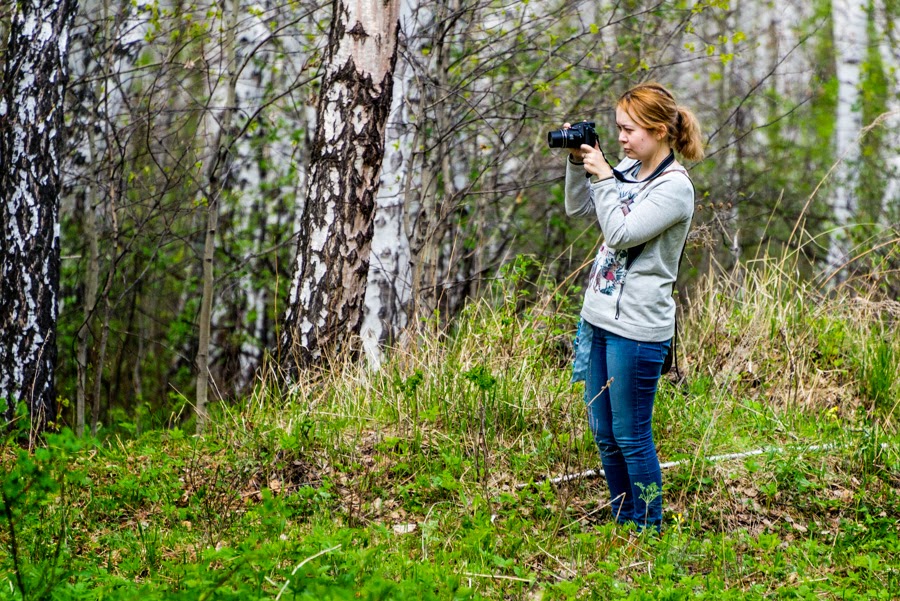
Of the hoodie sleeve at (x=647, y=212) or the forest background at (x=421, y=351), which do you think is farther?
the forest background at (x=421, y=351)

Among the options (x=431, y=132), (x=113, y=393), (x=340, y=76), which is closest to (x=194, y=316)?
(x=113, y=393)

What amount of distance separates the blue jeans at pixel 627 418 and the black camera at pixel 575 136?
79cm

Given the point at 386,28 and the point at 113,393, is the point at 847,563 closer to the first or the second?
the point at 386,28

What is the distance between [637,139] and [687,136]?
23 cm

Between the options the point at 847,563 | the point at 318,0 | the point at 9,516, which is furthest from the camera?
the point at 318,0

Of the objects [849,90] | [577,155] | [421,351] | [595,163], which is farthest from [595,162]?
[849,90]

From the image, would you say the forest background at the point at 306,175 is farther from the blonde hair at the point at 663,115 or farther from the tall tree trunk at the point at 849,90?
the blonde hair at the point at 663,115

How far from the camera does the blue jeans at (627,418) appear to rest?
3549 millimetres

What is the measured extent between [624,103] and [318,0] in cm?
514

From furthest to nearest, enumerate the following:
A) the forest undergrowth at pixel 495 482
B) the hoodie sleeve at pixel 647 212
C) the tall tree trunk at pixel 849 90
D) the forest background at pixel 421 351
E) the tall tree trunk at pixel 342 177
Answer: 1. the tall tree trunk at pixel 849 90
2. the tall tree trunk at pixel 342 177
3. the forest background at pixel 421 351
4. the hoodie sleeve at pixel 647 212
5. the forest undergrowth at pixel 495 482

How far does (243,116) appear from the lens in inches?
336

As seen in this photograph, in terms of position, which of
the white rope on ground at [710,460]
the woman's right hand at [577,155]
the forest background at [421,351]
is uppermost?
the woman's right hand at [577,155]

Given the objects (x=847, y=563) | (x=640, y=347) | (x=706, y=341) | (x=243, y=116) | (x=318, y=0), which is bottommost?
(x=847, y=563)

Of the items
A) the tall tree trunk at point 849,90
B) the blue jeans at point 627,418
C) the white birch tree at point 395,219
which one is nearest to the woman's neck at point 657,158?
the blue jeans at point 627,418
